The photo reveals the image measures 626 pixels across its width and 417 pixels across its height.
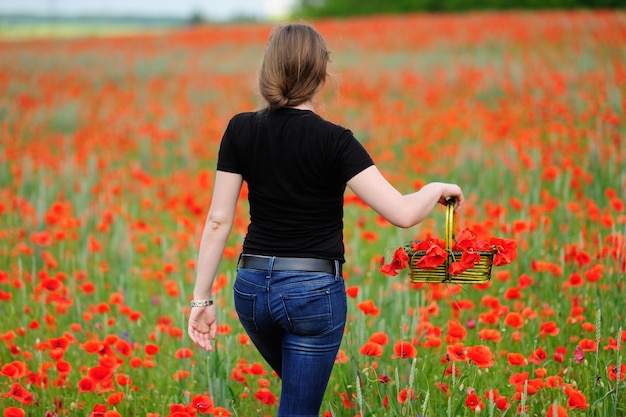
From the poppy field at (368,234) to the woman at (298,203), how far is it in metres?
0.15

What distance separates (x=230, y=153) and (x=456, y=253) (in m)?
0.75

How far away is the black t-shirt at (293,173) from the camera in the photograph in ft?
6.97

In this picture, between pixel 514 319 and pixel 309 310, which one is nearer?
pixel 309 310

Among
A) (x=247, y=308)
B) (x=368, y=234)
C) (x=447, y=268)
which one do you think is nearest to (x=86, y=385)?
(x=247, y=308)

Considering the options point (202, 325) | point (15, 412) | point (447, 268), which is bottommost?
point (15, 412)

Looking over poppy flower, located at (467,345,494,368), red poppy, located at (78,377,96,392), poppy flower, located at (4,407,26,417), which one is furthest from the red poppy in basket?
poppy flower, located at (4,407,26,417)

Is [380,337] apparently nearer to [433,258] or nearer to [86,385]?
[433,258]

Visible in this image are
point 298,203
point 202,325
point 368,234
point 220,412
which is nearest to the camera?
point 298,203

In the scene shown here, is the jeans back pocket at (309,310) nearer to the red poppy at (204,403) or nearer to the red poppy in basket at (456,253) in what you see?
the red poppy in basket at (456,253)

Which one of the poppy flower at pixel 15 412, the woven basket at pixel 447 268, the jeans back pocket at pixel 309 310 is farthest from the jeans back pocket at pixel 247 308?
the poppy flower at pixel 15 412

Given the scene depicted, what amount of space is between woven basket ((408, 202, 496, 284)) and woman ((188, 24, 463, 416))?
0.34ft

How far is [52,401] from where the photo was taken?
2.98 m

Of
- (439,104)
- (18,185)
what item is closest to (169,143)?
(18,185)

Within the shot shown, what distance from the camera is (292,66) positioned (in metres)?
2.14
